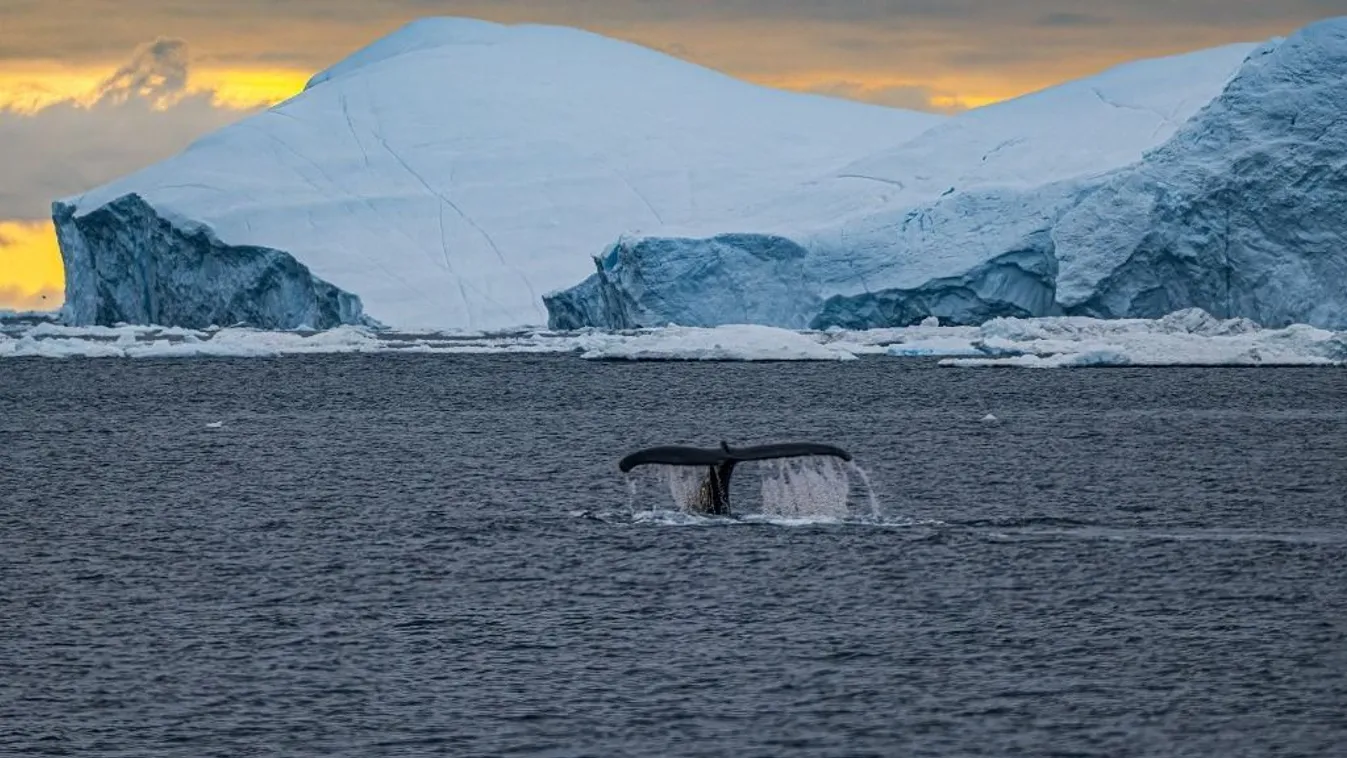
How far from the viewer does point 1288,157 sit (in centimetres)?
6022

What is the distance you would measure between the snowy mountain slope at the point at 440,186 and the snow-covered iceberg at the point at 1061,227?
10311 millimetres

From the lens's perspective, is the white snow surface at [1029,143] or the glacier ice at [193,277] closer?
the white snow surface at [1029,143]

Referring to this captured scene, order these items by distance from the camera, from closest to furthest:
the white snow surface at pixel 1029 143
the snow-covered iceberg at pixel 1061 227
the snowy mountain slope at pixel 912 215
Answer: the snow-covered iceberg at pixel 1061 227
the snowy mountain slope at pixel 912 215
the white snow surface at pixel 1029 143

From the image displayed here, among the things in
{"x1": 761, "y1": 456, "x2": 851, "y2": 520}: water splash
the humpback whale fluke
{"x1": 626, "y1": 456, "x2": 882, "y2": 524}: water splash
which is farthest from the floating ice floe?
the humpback whale fluke

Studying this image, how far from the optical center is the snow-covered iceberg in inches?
2373

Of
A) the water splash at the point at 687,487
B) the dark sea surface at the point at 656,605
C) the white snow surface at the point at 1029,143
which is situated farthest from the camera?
the white snow surface at the point at 1029,143

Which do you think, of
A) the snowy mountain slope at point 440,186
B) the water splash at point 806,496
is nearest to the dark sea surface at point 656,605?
the water splash at point 806,496

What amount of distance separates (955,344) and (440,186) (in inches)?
1386

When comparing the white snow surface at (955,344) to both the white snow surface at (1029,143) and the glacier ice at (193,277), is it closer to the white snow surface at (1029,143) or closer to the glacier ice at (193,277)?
the glacier ice at (193,277)

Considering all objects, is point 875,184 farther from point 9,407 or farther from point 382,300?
point 9,407

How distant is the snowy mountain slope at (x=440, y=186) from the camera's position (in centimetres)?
8412

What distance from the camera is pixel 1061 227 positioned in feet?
207

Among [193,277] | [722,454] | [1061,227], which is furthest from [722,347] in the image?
[722,454]

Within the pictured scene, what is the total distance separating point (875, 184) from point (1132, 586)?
62615 mm
